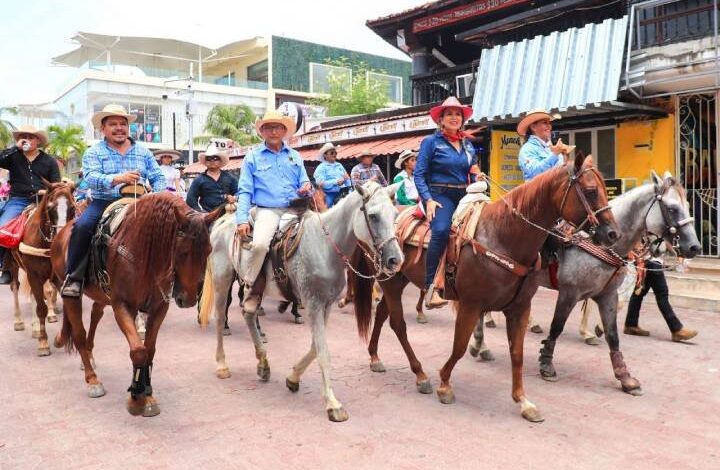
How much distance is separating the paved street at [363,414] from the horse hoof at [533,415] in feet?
0.29

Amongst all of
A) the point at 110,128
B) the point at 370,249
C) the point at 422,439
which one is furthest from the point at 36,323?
the point at 422,439

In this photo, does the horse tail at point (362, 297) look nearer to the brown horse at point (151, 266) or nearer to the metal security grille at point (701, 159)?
the brown horse at point (151, 266)

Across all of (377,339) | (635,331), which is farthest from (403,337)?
(635,331)

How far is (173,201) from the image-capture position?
4.42 meters

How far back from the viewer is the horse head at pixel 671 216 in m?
5.79

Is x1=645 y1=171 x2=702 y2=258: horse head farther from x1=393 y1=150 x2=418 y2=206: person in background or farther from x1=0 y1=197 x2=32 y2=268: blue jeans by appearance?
x1=0 y1=197 x2=32 y2=268: blue jeans

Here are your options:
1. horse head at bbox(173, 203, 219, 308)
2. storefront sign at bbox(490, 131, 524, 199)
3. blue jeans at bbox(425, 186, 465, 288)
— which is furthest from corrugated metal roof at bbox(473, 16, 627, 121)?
horse head at bbox(173, 203, 219, 308)

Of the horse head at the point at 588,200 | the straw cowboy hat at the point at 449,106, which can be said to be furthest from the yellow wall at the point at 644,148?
the horse head at the point at 588,200

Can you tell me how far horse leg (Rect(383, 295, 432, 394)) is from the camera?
5.31 meters

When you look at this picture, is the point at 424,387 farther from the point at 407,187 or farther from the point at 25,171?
the point at 25,171

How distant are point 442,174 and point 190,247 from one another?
240 cm

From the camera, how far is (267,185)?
553cm

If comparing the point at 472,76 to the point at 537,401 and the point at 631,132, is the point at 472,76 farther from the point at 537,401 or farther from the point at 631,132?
the point at 537,401

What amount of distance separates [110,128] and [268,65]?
45.9 metres
